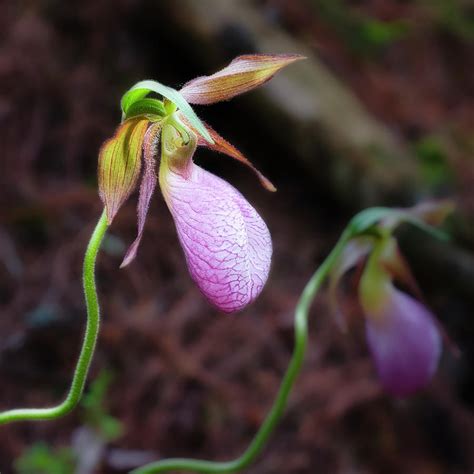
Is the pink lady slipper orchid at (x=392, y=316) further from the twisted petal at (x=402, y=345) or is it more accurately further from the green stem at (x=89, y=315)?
the green stem at (x=89, y=315)

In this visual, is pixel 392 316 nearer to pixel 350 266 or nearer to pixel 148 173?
pixel 350 266

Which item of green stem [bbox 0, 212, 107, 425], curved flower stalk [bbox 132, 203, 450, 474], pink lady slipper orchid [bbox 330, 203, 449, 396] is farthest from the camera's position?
pink lady slipper orchid [bbox 330, 203, 449, 396]

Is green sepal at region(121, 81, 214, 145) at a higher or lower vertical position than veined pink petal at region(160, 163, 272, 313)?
higher

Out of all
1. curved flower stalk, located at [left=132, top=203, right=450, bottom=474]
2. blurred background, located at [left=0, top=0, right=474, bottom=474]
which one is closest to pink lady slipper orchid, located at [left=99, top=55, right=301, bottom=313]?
curved flower stalk, located at [left=132, top=203, right=450, bottom=474]

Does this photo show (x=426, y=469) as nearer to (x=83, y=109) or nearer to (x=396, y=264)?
(x=396, y=264)

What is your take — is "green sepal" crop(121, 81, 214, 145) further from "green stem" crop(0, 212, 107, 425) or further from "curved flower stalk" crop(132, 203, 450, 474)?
"curved flower stalk" crop(132, 203, 450, 474)

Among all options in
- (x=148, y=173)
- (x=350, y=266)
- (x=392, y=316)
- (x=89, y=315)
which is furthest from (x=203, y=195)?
(x=392, y=316)

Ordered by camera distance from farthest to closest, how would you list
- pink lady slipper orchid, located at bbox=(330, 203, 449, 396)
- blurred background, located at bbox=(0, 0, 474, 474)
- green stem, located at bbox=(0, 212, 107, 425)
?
blurred background, located at bbox=(0, 0, 474, 474) → pink lady slipper orchid, located at bbox=(330, 203, 449, 396) → green stem, located at bbox=(0, 212, 107, 425)
